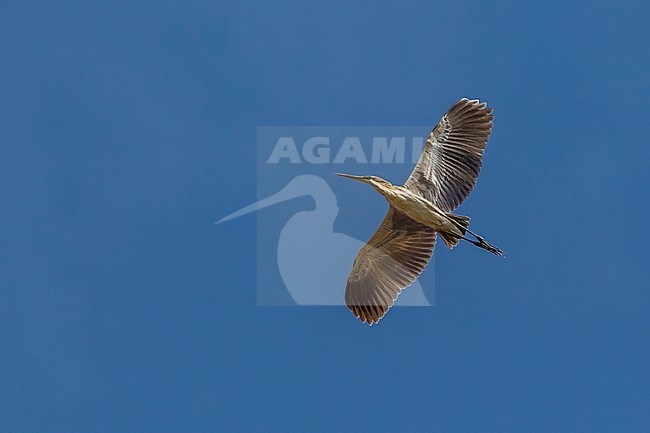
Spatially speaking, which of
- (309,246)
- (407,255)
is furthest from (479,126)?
(309,246)

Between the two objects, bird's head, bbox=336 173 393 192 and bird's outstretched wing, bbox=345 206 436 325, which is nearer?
bird's head, bbox=336 173 393 192

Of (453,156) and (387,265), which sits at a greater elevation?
(453,156)

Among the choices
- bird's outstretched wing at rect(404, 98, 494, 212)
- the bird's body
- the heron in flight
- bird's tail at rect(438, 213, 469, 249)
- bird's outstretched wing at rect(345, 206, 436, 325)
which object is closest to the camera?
bird's tail at rect(438, 213, 469, 249)

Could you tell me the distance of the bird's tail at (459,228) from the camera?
20578mm

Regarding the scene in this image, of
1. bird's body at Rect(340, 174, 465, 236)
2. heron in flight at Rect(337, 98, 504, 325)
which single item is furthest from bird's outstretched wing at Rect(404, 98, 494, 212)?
bird's body at Rect(340, 174, 465, 236)

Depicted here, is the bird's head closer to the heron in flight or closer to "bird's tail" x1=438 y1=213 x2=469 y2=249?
the heron in flight

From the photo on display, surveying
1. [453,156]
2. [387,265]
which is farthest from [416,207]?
[387,265]

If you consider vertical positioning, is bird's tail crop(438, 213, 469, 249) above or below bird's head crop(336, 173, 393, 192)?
below

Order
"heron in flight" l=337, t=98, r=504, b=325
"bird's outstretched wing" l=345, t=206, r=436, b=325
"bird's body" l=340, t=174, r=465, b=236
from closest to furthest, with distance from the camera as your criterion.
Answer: "bird's body" l=340, t=174, r=465, b=236 → "heron in flight" l=337, t=98, r=504, b=325 → "bird's outstretched wing" l=345, t=206, r=436, b=325

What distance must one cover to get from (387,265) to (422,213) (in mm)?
1521

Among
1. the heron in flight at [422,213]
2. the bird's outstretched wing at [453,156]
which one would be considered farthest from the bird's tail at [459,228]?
the bird's outstretched wing at [453,156]

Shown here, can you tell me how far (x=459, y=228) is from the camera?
68.0 feet

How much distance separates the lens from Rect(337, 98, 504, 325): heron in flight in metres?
21.0

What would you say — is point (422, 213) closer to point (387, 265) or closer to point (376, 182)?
point (376, 182)
